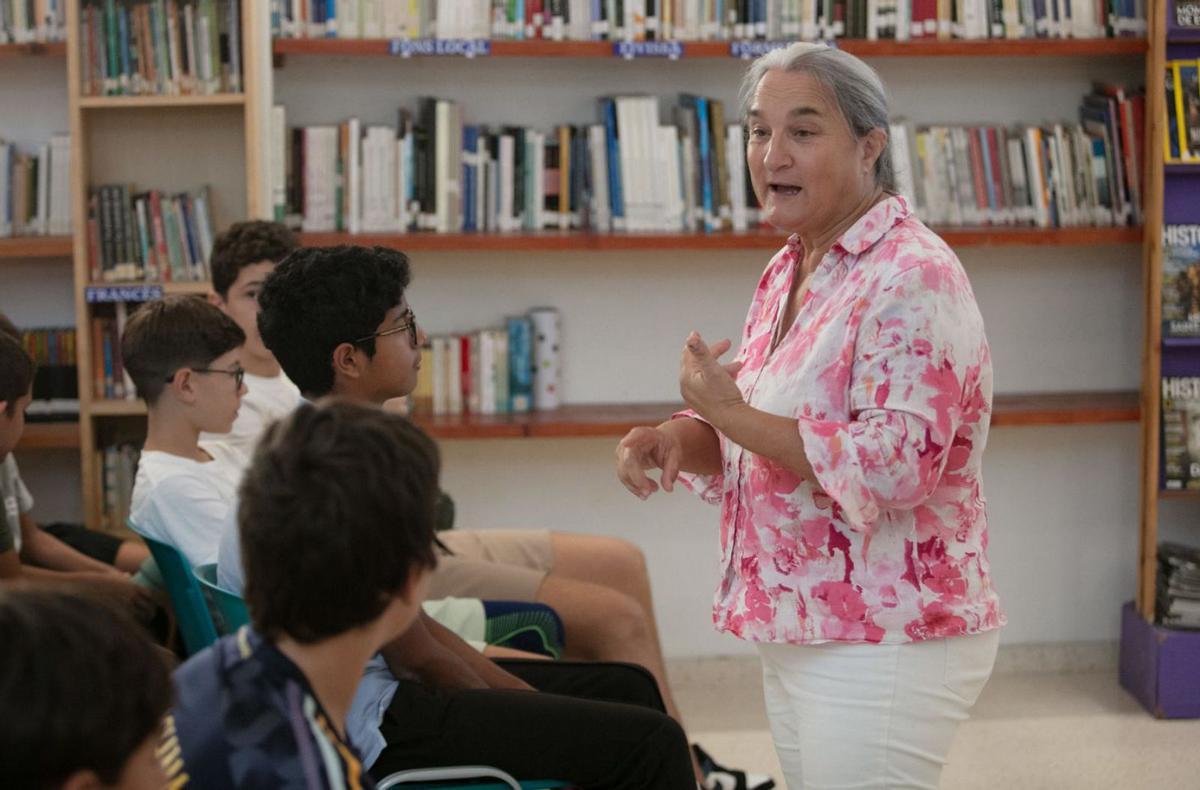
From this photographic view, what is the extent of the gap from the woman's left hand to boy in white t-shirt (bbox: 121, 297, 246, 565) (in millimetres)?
1203

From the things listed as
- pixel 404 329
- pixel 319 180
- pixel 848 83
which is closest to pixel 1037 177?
pixel 319 180

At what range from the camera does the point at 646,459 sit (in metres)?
2.03

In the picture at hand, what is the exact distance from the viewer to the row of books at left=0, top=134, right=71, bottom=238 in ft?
13.0

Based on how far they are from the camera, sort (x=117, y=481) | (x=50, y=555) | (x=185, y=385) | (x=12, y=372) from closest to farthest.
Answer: (x=12, y=372) → (x=185, y=385) → (x=50, y=555) → (x=117, y=481)

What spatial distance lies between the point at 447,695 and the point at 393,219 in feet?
6.35

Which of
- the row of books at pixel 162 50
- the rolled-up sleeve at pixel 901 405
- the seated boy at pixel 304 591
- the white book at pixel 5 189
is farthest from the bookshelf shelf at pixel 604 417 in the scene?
the seated boy at pixel 304 591

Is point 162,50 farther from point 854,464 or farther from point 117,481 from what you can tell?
point 854,464

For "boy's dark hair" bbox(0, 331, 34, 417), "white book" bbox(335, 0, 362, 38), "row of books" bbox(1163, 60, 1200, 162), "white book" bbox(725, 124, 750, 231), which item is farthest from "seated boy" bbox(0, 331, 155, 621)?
"row of books" bbox(1163, 60, 1200, 162)

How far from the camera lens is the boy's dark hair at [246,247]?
10.8ft

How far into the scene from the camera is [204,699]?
130cm

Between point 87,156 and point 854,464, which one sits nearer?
point 854,464

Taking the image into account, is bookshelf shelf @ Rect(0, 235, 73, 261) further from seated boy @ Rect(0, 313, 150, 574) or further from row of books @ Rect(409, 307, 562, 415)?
row of books @ Rect(409, 307, 562, 415)

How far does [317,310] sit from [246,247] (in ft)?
3.80

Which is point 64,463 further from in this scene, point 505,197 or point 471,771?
point 471,771
